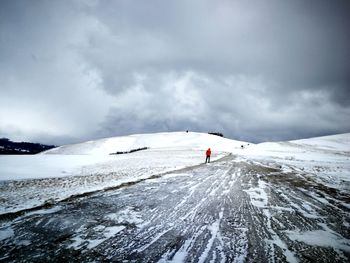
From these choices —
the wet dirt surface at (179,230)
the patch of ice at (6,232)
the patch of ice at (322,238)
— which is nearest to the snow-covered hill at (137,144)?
the wet dirt surface at (179,230)

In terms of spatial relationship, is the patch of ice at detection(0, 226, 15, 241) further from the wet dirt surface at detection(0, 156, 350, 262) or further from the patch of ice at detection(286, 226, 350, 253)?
the patch of ice at detection(286, 226, 350, 253)

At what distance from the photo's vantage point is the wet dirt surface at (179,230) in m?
4.15

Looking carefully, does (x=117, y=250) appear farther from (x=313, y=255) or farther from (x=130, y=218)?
(x=313, y=255)

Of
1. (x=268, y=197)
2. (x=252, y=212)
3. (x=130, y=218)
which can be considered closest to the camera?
(x=130, y=218)

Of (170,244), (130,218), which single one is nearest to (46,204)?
(130,218)

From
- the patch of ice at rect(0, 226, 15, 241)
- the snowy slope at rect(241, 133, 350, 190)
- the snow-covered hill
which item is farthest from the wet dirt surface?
the snow-covered hill

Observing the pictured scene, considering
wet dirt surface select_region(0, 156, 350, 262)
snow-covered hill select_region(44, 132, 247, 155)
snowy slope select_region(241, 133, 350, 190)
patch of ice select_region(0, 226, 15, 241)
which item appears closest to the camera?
wet dirt surface select_region(0, 156, 350, 262)

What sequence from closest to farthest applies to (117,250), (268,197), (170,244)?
(117,250), (170,244), (268,197)

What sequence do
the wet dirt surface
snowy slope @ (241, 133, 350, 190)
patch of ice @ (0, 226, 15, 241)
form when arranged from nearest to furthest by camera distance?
the wet dirt surface < patch of ice @ (0, 226, 15, 241) < snowy slope @ (241, 133, 350, 190)

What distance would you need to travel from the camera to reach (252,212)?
6969 millimetres

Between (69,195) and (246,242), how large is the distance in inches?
259

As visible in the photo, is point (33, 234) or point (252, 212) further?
point (252, 212)

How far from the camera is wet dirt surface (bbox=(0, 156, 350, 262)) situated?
415 centimetres

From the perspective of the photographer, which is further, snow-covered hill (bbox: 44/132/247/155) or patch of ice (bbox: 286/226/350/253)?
snow-covered hill (bbox: 44/132/247/155)
